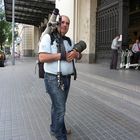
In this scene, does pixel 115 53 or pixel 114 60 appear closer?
pixel 114 60

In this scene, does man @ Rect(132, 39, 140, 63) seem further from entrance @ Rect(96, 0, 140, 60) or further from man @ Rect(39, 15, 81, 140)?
man @ Rect(39, 15, 81, 140)

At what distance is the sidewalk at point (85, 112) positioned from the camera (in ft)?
20.1

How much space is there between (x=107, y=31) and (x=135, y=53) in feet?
11.7

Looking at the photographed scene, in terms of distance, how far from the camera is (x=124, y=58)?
16.2 metres

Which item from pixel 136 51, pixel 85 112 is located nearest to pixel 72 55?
pixel 85 112

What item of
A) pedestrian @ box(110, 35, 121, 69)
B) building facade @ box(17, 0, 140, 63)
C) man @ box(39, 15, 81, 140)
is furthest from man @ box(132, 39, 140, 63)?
man @ box(39, 15, 81, 140)

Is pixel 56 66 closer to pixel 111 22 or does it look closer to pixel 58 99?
pixel 58 99

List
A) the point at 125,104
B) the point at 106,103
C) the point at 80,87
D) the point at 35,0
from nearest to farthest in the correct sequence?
the point at 125,104 < the point at 106,103 < the point at 80,87 < the point at 35,0

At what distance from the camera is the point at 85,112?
791cm

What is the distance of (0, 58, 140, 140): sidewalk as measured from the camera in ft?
20.1

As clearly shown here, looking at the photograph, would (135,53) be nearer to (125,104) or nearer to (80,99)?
(80,99)

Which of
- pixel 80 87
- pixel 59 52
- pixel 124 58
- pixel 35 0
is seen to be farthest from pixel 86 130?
pixel 35 0

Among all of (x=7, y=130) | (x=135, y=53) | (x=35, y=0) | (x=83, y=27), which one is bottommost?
(x=7, y=130)

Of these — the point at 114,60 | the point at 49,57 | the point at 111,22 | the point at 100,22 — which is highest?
the point at 100,22
